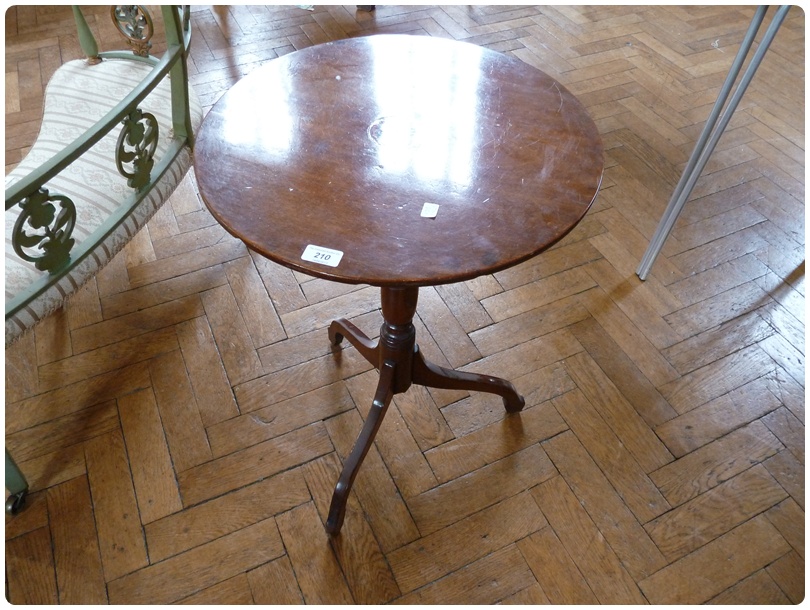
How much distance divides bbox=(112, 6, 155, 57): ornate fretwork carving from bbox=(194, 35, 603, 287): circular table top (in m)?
0.62

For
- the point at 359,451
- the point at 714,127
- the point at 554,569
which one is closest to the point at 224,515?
the point at 359,451

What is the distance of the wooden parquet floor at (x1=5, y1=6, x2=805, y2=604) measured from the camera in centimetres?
125

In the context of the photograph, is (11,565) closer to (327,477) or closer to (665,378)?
(327,477)

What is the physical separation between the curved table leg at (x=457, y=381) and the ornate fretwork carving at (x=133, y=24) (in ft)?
3.88

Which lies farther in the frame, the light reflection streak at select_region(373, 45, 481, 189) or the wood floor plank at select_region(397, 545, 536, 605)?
the wood floor plank at select_region(397, 545, 536, 605)

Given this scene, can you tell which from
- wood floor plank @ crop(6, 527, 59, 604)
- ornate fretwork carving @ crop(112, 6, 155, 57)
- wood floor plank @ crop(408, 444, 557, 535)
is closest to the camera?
wood floor plank @ crop(6, 527, 59, 604)

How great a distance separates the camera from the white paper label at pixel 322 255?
90 cm

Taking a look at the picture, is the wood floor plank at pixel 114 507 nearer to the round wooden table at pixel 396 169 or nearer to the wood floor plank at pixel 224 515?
the wood floor plank at pixel 224 515

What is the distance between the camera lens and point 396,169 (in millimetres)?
1052

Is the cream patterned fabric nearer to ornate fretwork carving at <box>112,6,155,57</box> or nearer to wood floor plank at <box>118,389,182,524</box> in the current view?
ornate fretwork carving at <box>112,6,155,57</box>

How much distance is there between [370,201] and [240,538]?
788 millimetres

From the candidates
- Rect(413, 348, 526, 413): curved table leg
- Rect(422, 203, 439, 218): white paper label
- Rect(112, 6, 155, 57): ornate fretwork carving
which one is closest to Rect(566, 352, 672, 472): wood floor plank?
Rect(413, 348, 526, 413): curved table leg

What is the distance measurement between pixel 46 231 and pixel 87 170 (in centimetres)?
31

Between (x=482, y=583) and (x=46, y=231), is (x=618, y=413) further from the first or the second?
(x=46, y=231)
